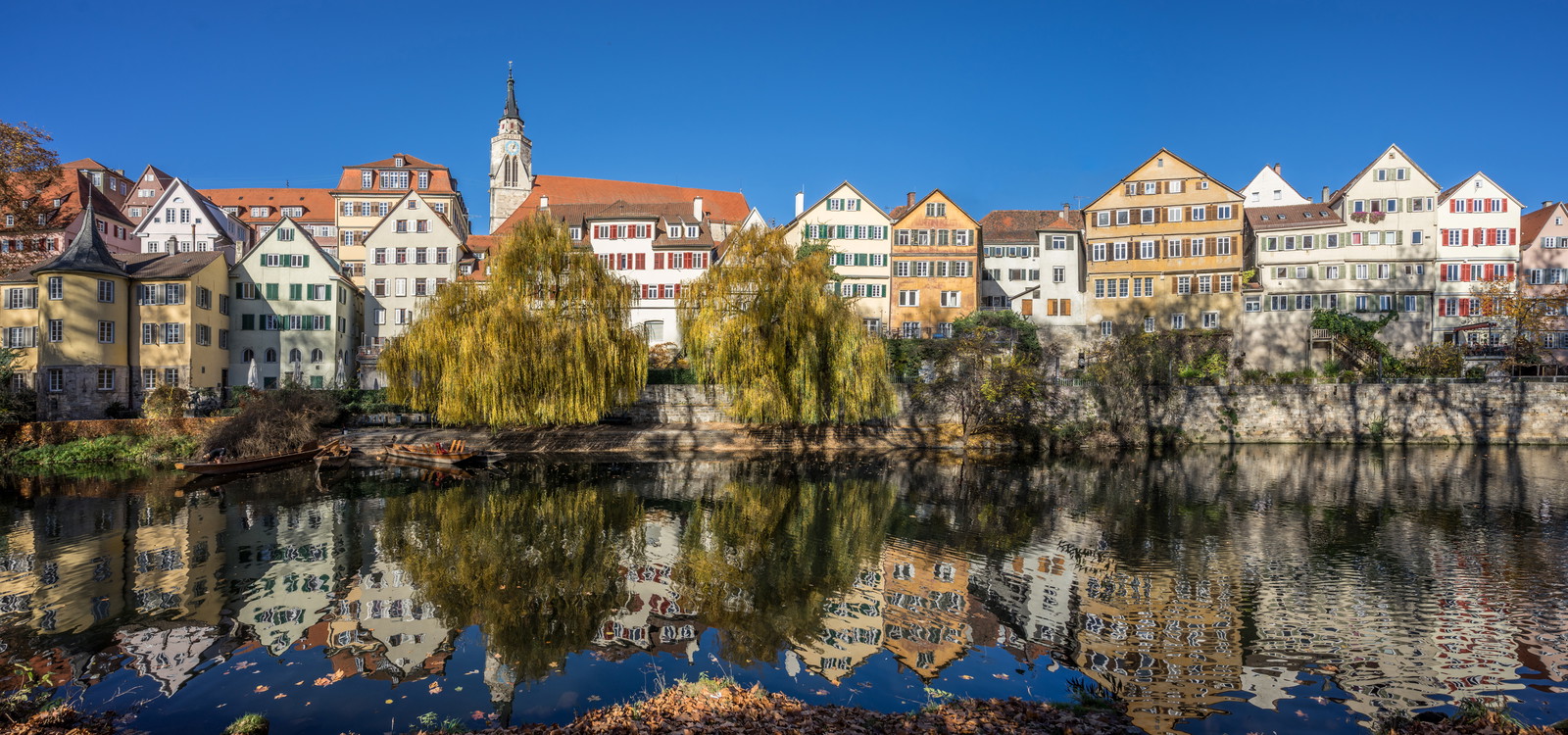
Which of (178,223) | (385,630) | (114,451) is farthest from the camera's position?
(178,223)

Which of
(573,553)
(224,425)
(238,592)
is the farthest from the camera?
(224,425)

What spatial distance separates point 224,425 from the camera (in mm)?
31906

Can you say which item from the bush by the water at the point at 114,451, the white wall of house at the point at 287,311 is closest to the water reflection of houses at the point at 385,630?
the bush by the water at the point at 114,451

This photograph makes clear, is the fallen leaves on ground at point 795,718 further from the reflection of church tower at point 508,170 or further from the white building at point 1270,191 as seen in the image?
the reflection of church tower at point 508,170

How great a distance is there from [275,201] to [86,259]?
33.6 meters

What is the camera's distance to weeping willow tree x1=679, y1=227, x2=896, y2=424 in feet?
110

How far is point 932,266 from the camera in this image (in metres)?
50.7

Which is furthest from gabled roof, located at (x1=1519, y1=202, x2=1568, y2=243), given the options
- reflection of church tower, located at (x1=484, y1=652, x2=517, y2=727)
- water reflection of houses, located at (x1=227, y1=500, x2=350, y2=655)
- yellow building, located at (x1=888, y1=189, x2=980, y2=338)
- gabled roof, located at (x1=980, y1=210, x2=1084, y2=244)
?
water reflection of houses, located at (x1=227, y1=500, x2=350, y2=655)

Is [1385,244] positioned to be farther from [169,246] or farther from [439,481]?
[169,246]

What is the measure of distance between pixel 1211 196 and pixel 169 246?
2453 inches

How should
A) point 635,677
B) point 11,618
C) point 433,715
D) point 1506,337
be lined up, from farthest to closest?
point 1506,337 → point 11,618 → point 635,677 → point 433,715

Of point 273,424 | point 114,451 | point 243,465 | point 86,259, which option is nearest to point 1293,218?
point 273,424

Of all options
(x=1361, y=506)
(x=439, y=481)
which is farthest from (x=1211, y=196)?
(x=439, y=481)

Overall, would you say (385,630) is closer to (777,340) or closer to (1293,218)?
(777,340)
